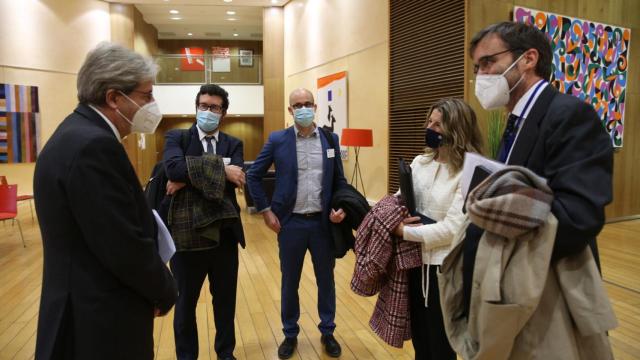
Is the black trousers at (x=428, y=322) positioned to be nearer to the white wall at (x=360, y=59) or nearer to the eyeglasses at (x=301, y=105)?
the eyeglasses at (x=301, y=105)

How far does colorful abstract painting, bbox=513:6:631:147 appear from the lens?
20.1 feet

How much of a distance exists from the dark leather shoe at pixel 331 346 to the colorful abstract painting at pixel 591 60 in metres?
4.67

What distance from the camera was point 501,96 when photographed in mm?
1449

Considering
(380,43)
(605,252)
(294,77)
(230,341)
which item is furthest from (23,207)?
(605,252)

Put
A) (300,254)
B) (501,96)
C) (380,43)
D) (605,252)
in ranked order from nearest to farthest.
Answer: (501,96)
(300,254)
(605,252)
(380,43)

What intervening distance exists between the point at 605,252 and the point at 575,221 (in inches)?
213

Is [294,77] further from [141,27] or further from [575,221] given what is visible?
[575,221]

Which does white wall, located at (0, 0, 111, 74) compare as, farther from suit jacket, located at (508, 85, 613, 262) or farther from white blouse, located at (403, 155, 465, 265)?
suit jacket, located at (508, 85, 613, 262)

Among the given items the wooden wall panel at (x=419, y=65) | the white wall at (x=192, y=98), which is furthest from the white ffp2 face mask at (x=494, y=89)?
the white wall at (x=192, y=98)

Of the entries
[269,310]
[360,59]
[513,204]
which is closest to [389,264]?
[513,204]

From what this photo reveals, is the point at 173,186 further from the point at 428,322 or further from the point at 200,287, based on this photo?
the point at 428,322

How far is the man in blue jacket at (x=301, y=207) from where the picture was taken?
9.93 feet

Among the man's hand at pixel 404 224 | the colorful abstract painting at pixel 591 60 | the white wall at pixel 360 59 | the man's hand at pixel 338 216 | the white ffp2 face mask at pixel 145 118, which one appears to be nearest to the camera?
the white ffp2 face mask at pixel 145 118

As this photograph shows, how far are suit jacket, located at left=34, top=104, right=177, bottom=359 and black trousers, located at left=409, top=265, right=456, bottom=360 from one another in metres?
1.23
